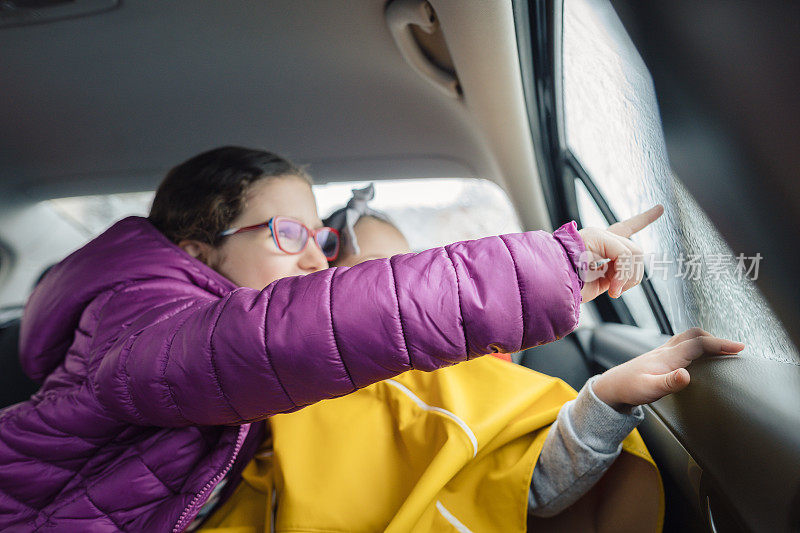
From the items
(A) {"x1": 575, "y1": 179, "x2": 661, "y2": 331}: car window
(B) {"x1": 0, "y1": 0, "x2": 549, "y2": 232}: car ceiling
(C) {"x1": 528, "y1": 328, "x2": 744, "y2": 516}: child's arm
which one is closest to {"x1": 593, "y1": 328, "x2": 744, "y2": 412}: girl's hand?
(C) {"x1": 528, "y1": 328, "x2": 744, "y2": 516}: child's arm

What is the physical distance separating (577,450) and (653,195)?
333 mm

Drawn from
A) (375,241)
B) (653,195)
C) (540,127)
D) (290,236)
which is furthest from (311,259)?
(653,195)

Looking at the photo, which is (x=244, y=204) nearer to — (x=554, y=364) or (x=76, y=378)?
(x=76, y=378)

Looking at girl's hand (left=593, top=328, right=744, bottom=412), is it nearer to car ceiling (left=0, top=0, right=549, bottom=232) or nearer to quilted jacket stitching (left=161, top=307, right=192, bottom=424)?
car ceiling (left=0, top=0, right=549, bottom=232)

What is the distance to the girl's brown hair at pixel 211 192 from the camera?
947 mm

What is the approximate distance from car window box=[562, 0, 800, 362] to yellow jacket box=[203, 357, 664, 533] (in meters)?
0.24

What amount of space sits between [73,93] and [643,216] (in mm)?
1470

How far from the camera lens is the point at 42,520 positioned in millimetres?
737

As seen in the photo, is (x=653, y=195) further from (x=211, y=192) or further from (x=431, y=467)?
(x=211, y=192)

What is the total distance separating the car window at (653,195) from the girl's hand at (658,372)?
0.05 feet

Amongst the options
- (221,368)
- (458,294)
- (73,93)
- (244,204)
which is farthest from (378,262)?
(73,93)

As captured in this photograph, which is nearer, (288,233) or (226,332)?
(226,332)

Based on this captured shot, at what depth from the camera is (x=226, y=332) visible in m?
0.58

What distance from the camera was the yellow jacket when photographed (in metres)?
0.65
